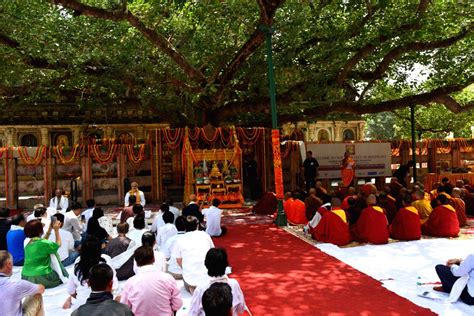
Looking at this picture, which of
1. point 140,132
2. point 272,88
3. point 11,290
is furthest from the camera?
point 140,132

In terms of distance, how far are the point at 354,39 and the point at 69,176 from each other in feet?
37.0

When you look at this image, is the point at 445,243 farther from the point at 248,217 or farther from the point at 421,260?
the point at 248,217

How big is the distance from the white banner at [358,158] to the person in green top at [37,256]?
41.2 feet

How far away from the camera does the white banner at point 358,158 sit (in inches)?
691

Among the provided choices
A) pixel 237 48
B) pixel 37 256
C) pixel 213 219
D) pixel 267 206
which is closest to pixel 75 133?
pixel 237 48

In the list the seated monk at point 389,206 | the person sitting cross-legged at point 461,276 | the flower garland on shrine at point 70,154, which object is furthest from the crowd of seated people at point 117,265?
the flower garland on shrine at point 70,154

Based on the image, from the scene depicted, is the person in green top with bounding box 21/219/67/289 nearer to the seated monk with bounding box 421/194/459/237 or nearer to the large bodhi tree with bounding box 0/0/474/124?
the large bodhi tree with bounding box 0/0/474/124

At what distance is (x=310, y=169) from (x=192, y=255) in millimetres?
10925

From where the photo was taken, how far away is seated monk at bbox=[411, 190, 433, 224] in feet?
34.0

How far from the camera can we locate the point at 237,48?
1484 cm

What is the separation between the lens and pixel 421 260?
7656 mm

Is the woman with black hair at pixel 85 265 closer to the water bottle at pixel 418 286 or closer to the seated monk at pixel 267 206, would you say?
the water bottle at pixel 418 286

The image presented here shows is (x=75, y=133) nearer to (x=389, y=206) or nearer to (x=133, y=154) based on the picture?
(x=133, y=154)

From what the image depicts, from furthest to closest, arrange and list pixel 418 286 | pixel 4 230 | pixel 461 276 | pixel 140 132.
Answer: pixel 140 132 → pixel 4 230 → pixel 418 286 → pixel 461 276
